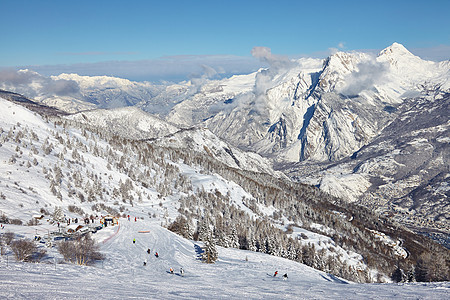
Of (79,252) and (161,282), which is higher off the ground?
(79,252)

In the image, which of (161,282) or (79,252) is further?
(79,252)

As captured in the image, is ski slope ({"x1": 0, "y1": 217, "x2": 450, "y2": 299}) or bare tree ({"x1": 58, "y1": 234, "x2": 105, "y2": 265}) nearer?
ski slope ({"x1": 0, "y1": 217, "x2": 450, "y2": 299})

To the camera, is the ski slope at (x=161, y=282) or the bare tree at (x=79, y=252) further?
the bare tree at (x=79, y=252)

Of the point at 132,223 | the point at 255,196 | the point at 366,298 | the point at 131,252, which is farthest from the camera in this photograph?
the point at 255,196

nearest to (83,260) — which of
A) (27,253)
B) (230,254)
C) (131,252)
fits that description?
(27,253)

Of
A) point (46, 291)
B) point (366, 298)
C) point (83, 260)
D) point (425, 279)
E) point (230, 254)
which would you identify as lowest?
point (425, 279)

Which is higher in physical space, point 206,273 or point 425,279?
point 206,273

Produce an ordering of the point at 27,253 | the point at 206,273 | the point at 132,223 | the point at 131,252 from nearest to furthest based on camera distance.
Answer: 1. the point at 27,253
2. the point at 206,273
3. the point at 131,252
4. the point at 132,223

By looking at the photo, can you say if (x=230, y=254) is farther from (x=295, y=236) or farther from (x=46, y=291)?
(x=295, y=236)
